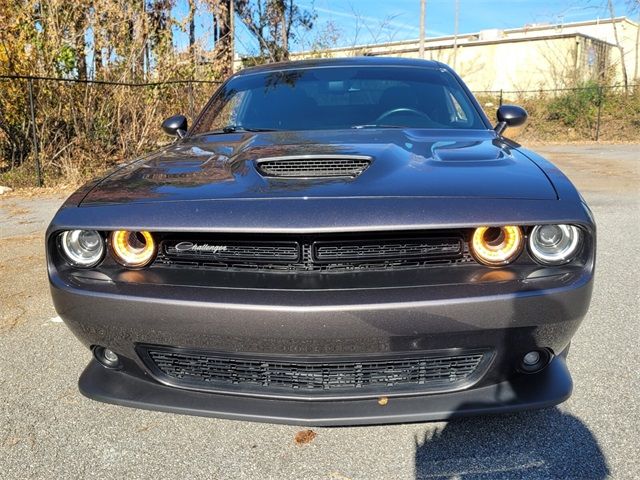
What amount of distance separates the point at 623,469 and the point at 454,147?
1352 mm

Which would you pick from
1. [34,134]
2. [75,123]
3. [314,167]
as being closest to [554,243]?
[314,167]

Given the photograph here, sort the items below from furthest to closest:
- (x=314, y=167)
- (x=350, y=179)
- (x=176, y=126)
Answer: (x=176, y=126) < (x=314, y=167) < (x=350, y=179)

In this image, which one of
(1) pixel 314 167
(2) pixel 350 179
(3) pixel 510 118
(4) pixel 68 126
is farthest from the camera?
(4) pixel 68 126

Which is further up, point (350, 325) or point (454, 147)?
point (454, 147)

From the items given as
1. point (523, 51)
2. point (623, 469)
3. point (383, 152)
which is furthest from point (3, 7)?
point (523, 51)

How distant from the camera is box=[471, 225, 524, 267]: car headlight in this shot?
188 cm

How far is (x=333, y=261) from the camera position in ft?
6.12

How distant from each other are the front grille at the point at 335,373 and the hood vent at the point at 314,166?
2.15ft

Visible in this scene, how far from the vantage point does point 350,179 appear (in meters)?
1.95

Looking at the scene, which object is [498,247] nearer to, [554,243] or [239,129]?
[554,243]

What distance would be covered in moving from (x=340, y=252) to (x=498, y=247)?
532 millimetres

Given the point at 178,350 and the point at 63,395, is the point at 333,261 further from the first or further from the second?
the point at 63,395

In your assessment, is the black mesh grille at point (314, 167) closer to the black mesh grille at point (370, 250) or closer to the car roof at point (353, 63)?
the black mesh grille at point (370, 250)

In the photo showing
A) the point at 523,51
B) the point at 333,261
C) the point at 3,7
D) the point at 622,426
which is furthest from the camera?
the point at 523,51
